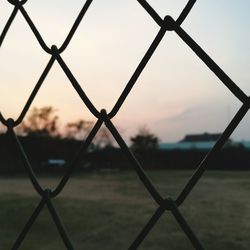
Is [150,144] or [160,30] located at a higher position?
[150,144]

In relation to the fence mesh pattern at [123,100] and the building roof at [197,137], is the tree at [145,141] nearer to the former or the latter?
the building roof at [197,137]

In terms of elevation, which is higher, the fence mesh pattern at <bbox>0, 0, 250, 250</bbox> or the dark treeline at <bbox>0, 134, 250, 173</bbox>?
the dark treeline at <bbox>0, 134, 250, 173</bbox>

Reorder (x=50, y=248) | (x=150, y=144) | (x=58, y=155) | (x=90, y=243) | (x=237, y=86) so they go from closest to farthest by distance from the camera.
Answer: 1. (x=237, y=86)
2. (x=50, y=248)
3. (x=90, y=243)
4. (x=58, y=155)
5. (x=150, y=144)

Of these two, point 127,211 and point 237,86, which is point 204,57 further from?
point 127,211

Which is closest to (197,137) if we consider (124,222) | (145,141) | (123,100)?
(145,141)

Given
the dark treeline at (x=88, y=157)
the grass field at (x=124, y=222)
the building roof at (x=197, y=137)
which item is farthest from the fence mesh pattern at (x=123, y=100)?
the building roof at (x=197, y=137)

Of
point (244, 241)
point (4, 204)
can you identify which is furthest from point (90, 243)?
point (4, 204)

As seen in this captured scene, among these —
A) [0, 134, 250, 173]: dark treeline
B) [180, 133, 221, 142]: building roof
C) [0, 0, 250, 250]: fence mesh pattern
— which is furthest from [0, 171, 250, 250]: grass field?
[180, 133, 221, 142]: building roof

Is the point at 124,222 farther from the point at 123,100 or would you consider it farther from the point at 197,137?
the point at 197,137

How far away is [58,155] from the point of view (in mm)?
15180

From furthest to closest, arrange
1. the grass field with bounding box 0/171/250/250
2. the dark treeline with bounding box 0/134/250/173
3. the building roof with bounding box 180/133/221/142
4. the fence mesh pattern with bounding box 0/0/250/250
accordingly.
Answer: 1. the building roof with bounding box 180/133/221/142
2. the dark treeline with bounding box 0/134/250/173
3. the grass field with bounding box 0/171/250/250
4. the fence mesh pattern with bounding box 0/0/250/250

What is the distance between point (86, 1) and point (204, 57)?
102mm

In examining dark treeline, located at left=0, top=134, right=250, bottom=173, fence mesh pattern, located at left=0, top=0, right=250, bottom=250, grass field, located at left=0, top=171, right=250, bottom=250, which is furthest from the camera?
dark treeline, located at left=0, top=134, right=250, bottom=173

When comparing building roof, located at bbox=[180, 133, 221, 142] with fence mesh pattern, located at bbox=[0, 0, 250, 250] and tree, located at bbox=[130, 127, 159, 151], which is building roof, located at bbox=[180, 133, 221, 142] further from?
fence mesh pattern, located at bbox=[0, 0, 250, 250]
